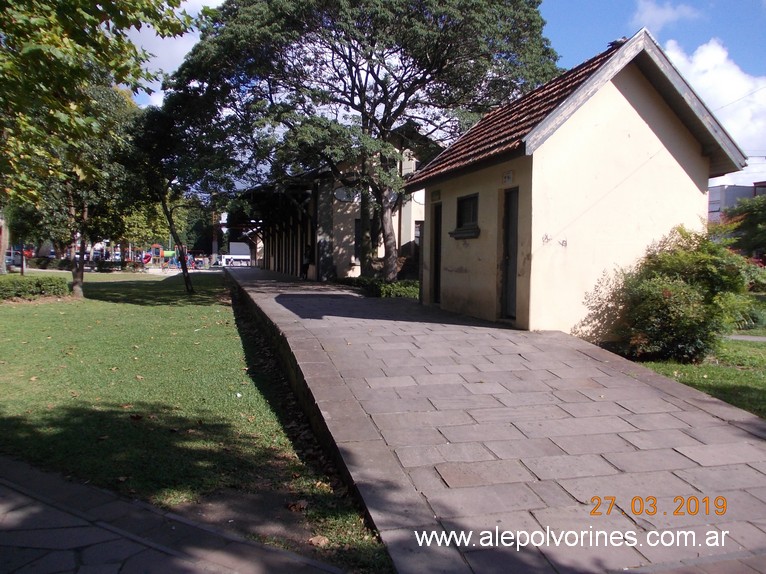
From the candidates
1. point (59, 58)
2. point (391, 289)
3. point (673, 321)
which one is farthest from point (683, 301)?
point (391, 289)

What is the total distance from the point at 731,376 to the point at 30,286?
1915cm

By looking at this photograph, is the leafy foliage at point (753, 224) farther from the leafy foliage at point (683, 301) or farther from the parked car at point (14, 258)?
the parked car at point (14, 258)

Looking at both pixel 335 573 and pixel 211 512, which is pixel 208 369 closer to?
pixel 211 512

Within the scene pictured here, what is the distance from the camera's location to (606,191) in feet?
28.9

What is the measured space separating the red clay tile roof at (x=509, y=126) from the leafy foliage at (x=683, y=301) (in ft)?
8.90

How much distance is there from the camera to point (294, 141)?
15320 mm

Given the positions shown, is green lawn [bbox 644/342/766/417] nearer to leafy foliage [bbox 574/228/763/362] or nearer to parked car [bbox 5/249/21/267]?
leafy foliage [bbox 574/228/763/362]

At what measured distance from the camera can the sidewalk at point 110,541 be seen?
3105 millimetres

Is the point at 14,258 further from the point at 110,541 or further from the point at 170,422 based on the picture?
the point at 110,541

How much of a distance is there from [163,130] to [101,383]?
13.7m

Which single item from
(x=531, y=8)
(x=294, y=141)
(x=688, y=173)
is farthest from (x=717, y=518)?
(x=531, y=8)

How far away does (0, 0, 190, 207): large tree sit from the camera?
515 centimetres

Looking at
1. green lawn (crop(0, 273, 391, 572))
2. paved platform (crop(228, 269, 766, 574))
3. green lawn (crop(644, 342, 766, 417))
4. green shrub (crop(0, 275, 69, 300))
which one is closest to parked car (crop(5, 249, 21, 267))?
green shrub (crop(0, 275, 69, 300))

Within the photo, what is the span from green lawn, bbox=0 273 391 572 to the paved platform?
29 cm
